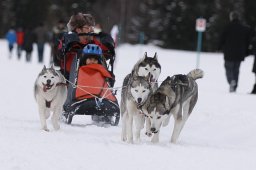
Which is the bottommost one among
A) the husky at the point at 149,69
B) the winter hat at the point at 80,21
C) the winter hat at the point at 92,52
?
the husky at the point at 149,69

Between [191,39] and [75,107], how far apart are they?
30.8 m

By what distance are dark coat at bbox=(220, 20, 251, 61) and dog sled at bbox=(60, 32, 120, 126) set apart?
190 inches

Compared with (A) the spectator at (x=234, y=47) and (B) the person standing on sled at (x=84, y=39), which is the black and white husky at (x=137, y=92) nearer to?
(B) the person standing on sled at (x=84, y=39)

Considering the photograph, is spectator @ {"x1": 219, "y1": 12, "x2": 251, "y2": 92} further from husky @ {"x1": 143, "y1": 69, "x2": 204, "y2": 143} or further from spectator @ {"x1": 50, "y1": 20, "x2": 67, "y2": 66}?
husky @ {"x1": 143, "y1": 69, "x2": 204, "y2": 143}

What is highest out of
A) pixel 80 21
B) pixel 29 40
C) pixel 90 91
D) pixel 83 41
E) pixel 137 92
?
pixel 80 21

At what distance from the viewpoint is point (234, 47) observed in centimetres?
1070

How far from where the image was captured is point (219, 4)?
34.1 m

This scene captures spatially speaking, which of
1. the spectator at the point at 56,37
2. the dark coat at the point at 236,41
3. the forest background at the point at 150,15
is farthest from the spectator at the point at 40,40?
the forest background at the point at 150,15

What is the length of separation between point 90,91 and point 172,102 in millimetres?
1258

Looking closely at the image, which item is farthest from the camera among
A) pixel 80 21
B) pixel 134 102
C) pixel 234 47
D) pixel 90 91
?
pixel 234 47

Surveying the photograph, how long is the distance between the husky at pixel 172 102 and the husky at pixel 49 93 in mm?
1179

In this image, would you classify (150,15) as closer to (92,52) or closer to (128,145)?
(92,52)

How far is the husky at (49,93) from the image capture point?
5.89 m

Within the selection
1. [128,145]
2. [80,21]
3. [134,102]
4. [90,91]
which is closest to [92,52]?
[90,91]
